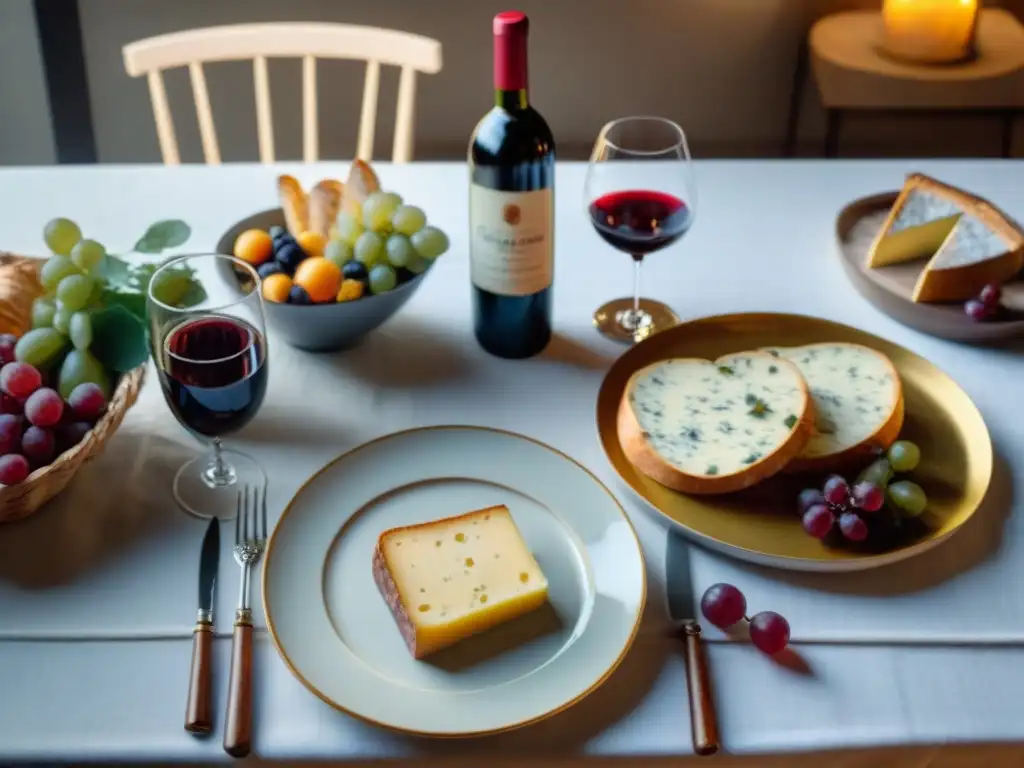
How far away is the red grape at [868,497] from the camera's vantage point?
2.80 ft

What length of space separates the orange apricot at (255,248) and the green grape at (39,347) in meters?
0.22

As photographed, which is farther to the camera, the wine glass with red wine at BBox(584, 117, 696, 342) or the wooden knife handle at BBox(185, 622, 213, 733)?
the wine glass with red wine at BBox(584, 117, 696, 342)

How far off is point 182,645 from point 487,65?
2.21 meters

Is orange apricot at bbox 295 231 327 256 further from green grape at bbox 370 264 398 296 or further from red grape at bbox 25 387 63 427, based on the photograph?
red grape at bbox 25 387 63 427

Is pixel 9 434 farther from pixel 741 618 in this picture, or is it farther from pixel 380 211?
pixel 741 618

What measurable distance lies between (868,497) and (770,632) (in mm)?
160

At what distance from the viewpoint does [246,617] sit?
31.4 inches

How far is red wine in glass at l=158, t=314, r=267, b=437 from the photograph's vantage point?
849mm

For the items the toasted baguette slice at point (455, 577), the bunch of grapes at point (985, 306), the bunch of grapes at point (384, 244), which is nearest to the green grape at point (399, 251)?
the bunch of grapes at point (384, 244)

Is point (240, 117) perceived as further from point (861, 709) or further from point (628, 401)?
point (861, 709)

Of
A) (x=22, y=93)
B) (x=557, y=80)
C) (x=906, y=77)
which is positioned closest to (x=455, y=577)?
(x=906, y=77)

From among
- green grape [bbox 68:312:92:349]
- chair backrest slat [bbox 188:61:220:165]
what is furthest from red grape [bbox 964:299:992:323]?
chair backrest slat [bbox 188:61:220:165]

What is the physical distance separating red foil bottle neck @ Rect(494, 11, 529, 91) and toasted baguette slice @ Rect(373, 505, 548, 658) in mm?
389

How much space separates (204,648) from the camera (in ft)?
2.55
